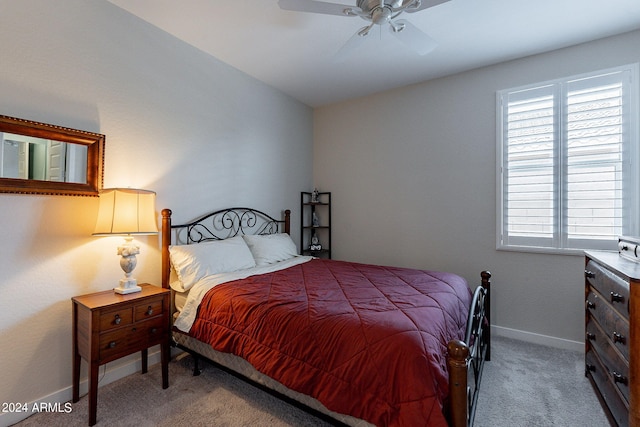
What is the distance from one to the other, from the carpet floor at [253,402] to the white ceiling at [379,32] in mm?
2800

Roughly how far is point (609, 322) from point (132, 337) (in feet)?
9.72

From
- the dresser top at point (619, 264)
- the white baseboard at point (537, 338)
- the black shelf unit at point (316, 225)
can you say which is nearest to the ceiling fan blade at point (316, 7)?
the dresser top at point (619, 264)

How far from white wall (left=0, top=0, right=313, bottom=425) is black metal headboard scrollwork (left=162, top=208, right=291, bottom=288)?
11 cm

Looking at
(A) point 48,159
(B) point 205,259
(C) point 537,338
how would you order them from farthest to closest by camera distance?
1. (C) point 537,338
2. (B) point 205,259
3. (A) point 48,159

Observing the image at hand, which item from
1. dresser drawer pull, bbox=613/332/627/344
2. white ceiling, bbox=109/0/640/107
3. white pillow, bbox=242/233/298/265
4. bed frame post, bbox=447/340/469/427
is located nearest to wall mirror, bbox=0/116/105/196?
white ceiling, bbox=109/0/640/107

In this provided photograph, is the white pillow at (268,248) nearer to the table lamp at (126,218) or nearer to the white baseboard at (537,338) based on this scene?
the table lamp at (126,218)

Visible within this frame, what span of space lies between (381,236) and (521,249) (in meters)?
1.50

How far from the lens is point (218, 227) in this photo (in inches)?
120

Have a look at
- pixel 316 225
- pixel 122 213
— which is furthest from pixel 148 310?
pixel 316 225

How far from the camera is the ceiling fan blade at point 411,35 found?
6.31ft

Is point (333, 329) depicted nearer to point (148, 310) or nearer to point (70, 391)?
point (148, 310)

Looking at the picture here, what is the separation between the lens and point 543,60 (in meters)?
2.83

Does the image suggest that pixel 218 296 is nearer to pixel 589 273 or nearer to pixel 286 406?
pixel 286 406

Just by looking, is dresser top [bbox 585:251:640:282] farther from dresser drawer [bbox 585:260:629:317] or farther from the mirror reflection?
the mirror reflection
